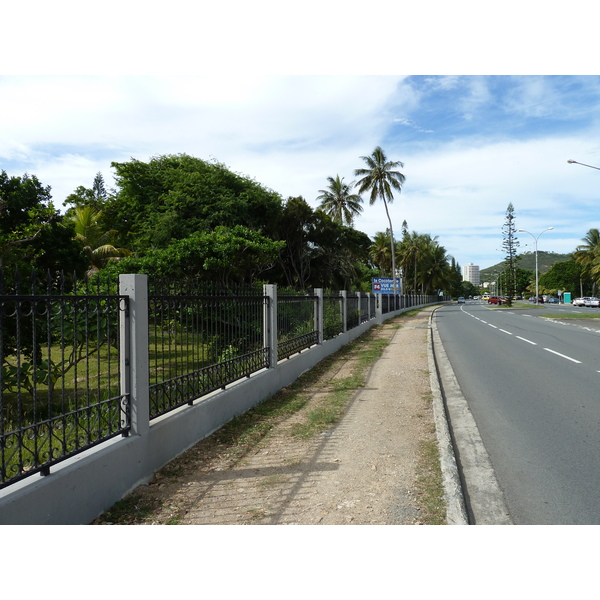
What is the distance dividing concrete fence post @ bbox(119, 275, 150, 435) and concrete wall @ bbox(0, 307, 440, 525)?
0.17m

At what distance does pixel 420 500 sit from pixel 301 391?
4859 millimetres

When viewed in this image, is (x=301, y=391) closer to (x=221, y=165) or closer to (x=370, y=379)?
(x=370, y=379)

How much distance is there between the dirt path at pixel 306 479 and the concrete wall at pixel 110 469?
5.0 inches

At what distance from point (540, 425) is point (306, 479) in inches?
141

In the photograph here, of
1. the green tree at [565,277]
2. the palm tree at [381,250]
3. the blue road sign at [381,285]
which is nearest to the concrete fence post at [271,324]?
the blue road sign at [381,285]

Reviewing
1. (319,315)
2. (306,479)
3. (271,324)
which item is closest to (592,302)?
(319,315)

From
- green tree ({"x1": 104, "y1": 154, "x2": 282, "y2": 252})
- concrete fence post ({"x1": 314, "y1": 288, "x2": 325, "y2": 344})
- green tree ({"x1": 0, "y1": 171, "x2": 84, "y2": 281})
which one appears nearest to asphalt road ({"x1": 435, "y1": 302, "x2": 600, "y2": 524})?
concrete fence post ({"x1": 314, "y1": 288, "x2": 325, "y2": 344})

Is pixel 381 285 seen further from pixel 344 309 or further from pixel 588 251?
pixel 588 251

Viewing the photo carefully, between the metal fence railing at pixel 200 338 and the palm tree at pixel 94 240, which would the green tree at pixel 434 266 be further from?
the metal fence railing at pixel 200 338

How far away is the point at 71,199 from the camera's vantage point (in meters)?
43.7

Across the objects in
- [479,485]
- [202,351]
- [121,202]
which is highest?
[121,202]

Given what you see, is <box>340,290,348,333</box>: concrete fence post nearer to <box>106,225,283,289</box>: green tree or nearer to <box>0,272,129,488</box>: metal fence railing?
<box>106,225,283,289</box>: green tree

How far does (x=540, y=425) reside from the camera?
657 cm
